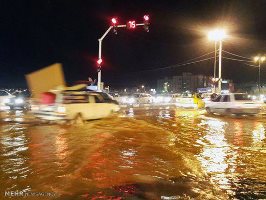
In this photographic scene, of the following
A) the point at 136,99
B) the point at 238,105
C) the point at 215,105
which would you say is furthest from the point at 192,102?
the point at 238,105

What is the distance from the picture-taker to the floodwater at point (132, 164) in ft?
22.5

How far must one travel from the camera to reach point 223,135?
49.1ft

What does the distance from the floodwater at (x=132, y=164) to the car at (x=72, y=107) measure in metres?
1.78

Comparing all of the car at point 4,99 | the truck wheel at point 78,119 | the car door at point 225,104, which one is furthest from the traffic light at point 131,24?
the car at point 4,99

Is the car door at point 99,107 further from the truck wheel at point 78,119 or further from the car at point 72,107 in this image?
the truck wheel at point 78,119

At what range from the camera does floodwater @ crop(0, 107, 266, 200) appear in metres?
6.85

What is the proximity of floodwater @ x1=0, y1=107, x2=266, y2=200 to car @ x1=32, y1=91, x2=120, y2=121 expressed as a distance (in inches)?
70.2

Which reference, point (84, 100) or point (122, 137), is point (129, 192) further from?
point (84, 100)

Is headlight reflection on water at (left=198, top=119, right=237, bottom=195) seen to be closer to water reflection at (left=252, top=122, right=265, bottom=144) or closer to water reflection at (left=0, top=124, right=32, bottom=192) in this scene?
water reflection at (left=252, top=122, right=265, bottom=144)

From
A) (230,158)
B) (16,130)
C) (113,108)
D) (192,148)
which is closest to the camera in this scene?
(230,158)

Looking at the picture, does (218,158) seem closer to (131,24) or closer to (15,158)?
(15,158)

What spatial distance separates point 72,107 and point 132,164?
29.3ft

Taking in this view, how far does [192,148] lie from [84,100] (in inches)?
319

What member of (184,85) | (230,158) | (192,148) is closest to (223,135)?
(192,148)
